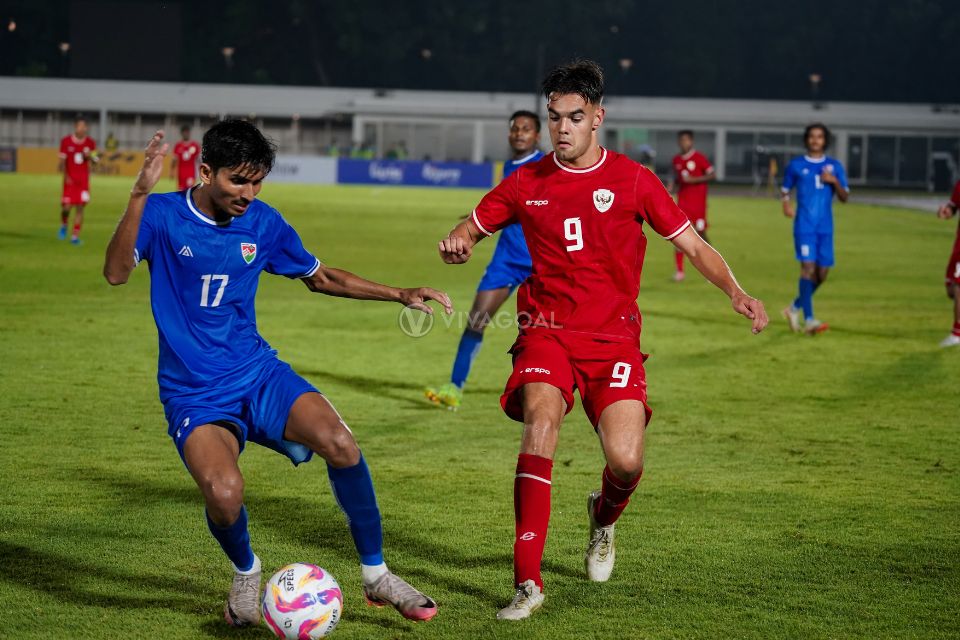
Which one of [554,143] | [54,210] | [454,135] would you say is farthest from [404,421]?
[454,135]

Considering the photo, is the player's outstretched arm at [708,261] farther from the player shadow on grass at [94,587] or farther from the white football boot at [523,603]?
the player shadow on grass at [94,587]

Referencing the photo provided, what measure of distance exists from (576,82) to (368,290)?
1.23 m

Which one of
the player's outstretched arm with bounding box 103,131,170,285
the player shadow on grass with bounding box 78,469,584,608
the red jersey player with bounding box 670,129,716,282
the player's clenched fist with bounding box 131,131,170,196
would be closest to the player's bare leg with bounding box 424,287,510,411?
the player shadow on grass with bounding box 78,469,584,608

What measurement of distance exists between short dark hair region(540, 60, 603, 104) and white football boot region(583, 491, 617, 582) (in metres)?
1.82

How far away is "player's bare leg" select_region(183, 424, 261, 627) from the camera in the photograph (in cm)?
460

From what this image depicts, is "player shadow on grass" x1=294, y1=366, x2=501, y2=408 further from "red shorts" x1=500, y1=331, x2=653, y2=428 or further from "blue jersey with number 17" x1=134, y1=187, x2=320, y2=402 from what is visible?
"blue jersey with number 17" x1=134, y1=187, x2=320, y2=402

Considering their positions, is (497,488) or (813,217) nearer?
(497,488)

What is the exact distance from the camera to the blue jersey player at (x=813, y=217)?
45.2 feet

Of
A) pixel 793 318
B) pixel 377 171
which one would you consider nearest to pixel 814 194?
pixel 793 318

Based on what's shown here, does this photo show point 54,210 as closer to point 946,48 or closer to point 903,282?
point 903,282

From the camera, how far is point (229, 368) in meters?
4.88

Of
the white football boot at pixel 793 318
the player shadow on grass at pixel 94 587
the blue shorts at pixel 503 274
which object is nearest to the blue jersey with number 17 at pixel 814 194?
the white football boot at pixel 793 318

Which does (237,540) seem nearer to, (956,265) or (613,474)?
(613,474)

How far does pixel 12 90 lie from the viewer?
6844 cm
